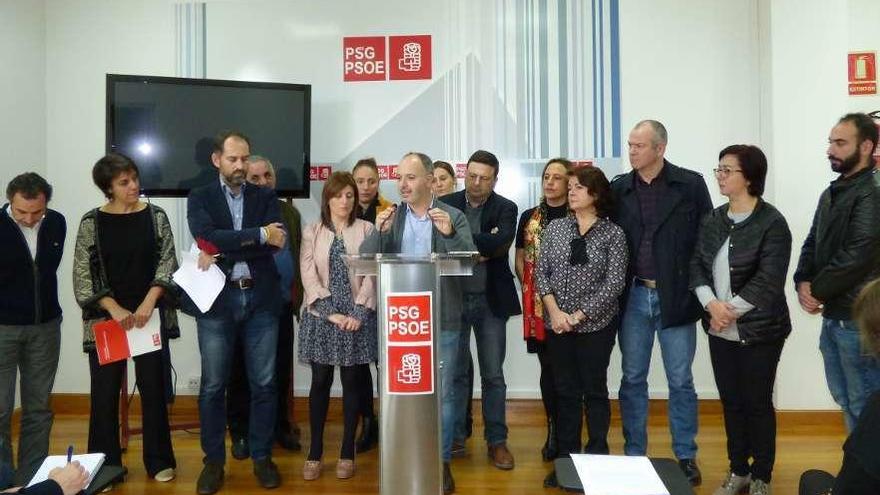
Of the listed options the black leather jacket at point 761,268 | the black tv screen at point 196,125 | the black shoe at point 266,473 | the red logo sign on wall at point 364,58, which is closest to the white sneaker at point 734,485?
the black leather jacket at point 761,268

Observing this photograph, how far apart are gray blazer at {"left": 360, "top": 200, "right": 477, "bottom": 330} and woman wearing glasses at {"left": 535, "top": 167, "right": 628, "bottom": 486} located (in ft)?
1.40

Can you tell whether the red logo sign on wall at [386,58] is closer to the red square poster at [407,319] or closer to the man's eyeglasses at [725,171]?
the man's eyeglasses at [725,171]

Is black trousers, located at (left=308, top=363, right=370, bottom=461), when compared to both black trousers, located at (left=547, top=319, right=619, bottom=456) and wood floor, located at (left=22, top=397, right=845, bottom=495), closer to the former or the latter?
wood floor, located at (left=22, top=397, right=845, bottom=495)

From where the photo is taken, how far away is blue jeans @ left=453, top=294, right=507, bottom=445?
140 inches

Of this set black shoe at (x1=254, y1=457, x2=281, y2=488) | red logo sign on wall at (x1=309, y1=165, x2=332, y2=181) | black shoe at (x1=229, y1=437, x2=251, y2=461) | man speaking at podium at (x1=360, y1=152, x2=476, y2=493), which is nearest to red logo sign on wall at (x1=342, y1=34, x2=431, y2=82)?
red logo sign on wall at (x1=309, y1=165, x2=332, y2=181)

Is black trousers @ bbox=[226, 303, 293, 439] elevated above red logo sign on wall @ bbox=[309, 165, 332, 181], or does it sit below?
below

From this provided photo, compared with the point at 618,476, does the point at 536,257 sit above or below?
above

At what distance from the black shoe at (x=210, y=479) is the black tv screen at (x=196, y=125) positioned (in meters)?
1.79

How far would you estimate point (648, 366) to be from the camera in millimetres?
3299

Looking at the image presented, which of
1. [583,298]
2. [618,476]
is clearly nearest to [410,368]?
[583,298]

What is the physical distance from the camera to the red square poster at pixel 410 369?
245cm

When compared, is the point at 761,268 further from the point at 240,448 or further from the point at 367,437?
the point at 240,448

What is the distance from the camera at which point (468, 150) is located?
15.8 feet

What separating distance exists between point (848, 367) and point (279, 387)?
9.94 ft
